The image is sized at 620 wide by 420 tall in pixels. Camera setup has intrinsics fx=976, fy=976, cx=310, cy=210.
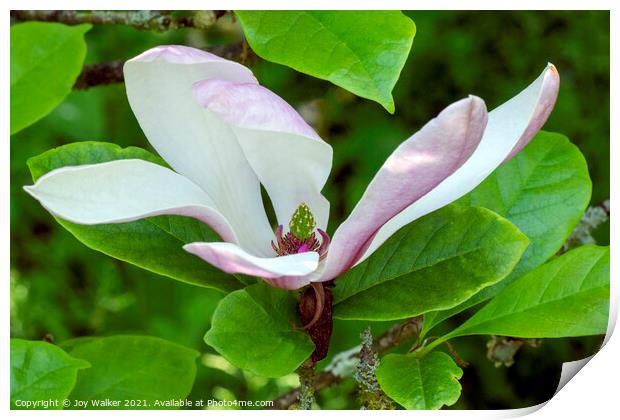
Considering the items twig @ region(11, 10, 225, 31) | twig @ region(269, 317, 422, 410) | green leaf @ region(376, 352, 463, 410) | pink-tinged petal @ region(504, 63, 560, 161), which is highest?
pink-tinged petal @ region(504, 63, 560, 161)

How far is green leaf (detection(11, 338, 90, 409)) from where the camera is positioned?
51cm

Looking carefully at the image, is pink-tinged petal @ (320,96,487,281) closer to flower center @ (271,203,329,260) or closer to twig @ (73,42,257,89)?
flower center @ (271,203,329,260)

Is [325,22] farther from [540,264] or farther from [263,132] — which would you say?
[540,264]

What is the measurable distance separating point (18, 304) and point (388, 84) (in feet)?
1.11

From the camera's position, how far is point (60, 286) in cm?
74

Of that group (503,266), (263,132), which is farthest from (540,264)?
(263,132)

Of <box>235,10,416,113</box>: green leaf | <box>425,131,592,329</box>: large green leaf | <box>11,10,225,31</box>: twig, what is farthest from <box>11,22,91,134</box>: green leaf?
<box>425,131,592,329</box>: large green leaf

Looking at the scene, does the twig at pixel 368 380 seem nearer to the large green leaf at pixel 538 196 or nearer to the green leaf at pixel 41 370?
the large green leaf at pixel 538 196

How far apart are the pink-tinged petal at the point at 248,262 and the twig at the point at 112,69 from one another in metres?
0.19

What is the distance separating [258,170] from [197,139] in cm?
4

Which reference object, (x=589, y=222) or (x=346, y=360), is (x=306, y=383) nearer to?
(x=346, y=360)

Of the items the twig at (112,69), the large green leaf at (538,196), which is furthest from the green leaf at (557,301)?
the twig at (112,69)

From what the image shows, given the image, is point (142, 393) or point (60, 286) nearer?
point (142, 393)

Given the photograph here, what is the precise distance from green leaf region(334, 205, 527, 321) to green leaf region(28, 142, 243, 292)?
7 centimetres
